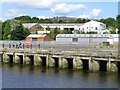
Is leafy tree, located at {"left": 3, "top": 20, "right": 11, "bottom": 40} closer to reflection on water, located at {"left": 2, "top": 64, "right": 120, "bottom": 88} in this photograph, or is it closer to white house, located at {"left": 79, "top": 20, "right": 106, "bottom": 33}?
white house, located at {"left": 79, "top": 20, "right": 106, "bottom": 33}

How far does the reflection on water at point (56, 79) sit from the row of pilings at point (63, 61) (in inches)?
69.4

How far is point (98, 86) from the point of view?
3800cm

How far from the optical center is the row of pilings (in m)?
48.6

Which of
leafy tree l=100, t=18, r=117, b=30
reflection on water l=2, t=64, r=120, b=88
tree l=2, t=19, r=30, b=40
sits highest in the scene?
leafy tree l=100, t=18, r=117, b=30

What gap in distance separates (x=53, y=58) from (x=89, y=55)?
7173 mm

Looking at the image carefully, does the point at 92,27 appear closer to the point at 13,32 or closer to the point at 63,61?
the point at 13,32

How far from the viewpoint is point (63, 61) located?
53531 mm

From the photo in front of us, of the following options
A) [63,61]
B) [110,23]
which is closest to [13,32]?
[63,61]

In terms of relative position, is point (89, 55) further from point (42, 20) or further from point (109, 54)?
point (42, 20)

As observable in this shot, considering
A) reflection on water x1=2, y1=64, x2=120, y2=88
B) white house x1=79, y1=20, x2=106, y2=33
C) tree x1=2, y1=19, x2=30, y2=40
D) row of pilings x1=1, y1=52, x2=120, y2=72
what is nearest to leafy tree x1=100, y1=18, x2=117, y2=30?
white house x1=79, y1=20, x2=106, y2=33

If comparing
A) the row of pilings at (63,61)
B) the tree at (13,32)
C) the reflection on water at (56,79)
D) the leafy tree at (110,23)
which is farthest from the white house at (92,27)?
the reflection on water at (56,79)

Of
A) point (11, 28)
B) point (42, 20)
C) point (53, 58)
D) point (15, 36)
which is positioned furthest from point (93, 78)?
point (42, 20)

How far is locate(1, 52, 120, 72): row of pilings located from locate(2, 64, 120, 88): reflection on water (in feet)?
5.79

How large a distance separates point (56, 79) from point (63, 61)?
1092 centimetres
